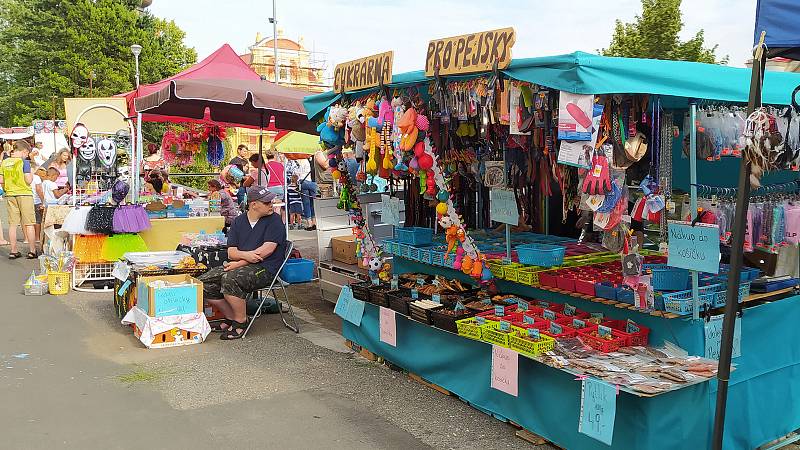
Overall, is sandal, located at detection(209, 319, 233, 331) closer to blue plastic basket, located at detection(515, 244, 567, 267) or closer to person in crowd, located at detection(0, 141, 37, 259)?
blue plastic basket, located at detection(515, 244, 567, 267)

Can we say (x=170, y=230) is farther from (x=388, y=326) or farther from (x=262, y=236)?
(x=388, y=326)

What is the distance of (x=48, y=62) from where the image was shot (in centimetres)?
3450

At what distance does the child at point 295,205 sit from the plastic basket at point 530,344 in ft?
36.9

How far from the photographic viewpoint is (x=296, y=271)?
738cm

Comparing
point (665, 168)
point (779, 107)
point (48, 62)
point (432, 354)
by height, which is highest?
point (48, 62)

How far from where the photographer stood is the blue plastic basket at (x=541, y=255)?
486cm

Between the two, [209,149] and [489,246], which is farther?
[209,149]

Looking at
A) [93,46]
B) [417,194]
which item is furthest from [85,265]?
[93,46]

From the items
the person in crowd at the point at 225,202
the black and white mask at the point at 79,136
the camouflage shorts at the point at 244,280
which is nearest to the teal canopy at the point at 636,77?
the camouflage shorts at the point at 244,280

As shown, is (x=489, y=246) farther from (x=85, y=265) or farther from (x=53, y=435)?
(x=85, y=265)

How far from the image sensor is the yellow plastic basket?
4.57 m

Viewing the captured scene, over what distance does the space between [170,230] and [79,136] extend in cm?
217

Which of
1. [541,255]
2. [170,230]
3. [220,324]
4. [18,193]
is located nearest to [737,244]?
[541,255]

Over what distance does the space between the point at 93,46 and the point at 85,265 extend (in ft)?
91.8
